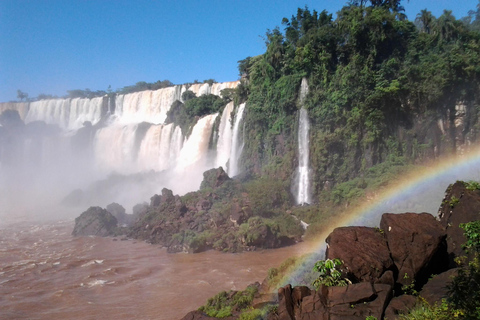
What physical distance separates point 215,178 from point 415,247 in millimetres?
17805

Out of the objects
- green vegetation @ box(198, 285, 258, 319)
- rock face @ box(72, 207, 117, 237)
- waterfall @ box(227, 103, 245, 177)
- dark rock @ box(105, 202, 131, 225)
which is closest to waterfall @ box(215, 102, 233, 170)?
waterfall @ box(227, 103, 245, 177)

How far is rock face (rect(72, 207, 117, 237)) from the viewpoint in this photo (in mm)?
22562

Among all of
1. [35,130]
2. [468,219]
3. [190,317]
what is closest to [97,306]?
[190,317]

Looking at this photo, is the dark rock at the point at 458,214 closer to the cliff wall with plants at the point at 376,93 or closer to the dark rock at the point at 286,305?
the dark rock at the point at 286,305

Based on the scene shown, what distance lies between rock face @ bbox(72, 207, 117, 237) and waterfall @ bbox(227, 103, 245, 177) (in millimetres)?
9819

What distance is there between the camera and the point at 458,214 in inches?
294

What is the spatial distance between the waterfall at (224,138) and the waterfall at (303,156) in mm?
7737

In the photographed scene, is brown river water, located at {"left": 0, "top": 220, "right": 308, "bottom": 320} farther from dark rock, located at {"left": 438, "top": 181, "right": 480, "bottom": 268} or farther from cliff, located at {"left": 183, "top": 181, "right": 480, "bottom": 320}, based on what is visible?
dark rock, located at {"left": 438, "top": 181, "right": 480, "bottom": 268}

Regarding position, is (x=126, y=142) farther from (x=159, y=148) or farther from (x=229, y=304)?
(x=229, y=304)

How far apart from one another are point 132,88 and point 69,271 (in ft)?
183

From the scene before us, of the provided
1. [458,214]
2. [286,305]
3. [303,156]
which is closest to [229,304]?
[286,305]

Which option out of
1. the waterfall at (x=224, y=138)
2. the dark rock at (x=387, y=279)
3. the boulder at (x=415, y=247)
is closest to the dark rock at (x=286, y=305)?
the dark rock at (x=387, y=279)

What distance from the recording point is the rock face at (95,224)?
74.0 feet

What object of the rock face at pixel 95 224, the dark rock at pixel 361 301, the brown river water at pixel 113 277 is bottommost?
the brown river water at pixel 113 277
